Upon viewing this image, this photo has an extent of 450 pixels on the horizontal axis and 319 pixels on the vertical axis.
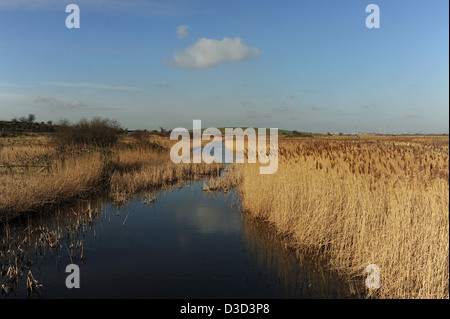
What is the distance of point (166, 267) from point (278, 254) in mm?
2447

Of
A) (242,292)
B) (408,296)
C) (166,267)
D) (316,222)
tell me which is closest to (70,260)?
(166,267)

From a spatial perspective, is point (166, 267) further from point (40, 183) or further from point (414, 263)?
point (40, 183)

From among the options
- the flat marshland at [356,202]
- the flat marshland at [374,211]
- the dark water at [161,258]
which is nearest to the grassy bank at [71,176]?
the flat marshland at [356,202]

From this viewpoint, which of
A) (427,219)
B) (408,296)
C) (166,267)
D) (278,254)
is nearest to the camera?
(408,296)

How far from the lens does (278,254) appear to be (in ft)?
22.2

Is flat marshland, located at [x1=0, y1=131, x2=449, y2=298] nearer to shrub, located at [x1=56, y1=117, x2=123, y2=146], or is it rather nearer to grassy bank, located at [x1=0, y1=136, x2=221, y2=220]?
grassy bank, located at [x1=0, y1=136, x2=221, y2=220]

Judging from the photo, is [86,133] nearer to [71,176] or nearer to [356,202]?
[71,176]

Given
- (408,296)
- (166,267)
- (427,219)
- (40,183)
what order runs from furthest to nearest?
(40,183) < (166,267) < (427,219) < (408,296)

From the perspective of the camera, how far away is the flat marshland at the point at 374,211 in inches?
184

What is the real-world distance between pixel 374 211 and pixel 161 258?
15.2 feet

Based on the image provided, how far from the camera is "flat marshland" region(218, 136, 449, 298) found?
466 centimetres

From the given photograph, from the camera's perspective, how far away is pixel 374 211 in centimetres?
635

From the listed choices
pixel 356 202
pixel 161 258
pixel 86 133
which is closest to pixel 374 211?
pixel 356 202
